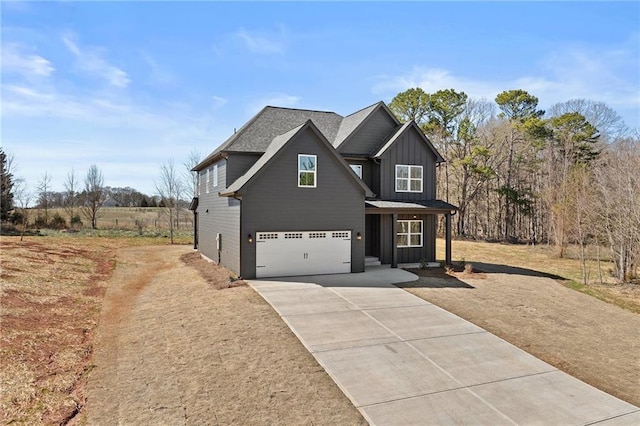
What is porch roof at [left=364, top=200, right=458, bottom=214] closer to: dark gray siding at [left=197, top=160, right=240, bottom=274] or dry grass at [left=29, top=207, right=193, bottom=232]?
dark gray siding at [left=197, top=160, right=240, bottom=274]

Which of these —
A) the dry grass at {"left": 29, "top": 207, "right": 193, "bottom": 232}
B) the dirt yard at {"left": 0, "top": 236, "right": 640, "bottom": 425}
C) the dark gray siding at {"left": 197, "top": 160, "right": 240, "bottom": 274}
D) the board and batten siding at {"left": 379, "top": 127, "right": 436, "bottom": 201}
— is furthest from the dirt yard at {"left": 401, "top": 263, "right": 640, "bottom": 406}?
the dry grass at {"left": 29, "top": 207, "right": 193, "bottom": 232}

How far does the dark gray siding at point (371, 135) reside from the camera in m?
19.7

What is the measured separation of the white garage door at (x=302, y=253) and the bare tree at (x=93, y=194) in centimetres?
3381

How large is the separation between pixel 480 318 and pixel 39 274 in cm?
1692

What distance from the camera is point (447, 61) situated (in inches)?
723

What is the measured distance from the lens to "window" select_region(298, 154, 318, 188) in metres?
16.1

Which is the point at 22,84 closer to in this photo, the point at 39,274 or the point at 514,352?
the point at 39,274

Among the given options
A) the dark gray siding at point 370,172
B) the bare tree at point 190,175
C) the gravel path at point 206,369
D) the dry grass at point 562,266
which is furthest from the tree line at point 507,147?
the gravel path at point 206,369

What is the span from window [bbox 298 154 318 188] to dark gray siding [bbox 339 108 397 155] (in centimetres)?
358

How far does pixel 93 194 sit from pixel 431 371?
46.8 metres

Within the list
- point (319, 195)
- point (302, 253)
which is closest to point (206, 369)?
point (302, 253)

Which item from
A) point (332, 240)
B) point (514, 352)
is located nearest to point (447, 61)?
point (332, 240)

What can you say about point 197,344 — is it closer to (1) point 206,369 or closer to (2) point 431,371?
(1) point 206,369

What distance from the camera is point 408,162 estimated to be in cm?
2020
